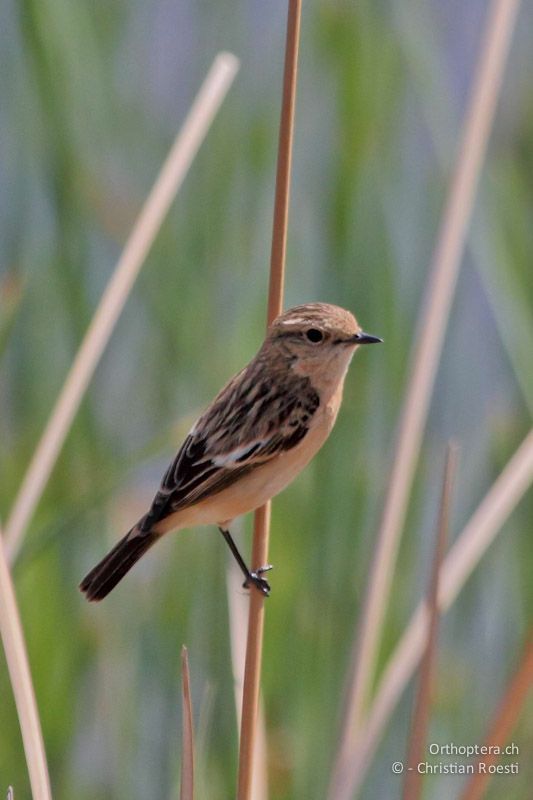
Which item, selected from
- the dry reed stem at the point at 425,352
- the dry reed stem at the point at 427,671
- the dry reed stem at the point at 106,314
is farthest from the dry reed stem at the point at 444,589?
the dry reed stem at the point at 106,314

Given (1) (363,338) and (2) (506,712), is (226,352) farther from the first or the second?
(2) (506,712)

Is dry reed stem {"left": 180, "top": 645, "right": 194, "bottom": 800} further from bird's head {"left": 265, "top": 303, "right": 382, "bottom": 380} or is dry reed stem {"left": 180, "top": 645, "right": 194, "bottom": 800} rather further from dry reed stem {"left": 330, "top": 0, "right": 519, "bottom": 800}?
bird's head {"left": 265, "top": 303, "right": 382, "bottom": 380}

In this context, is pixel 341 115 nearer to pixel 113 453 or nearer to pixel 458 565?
pixel 113 453

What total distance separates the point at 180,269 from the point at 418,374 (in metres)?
1.06

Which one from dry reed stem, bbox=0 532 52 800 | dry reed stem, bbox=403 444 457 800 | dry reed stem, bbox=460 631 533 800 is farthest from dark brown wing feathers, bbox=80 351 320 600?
dry reed stem, bbox=460 631 533 800

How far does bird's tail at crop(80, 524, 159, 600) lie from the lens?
3.30m

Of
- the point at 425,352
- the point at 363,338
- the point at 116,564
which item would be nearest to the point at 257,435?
the point at 363,338

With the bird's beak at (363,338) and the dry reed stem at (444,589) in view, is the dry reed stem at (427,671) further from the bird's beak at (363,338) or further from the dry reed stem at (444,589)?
the bird's beak at (363,338)

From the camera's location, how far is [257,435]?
3527 millimetres

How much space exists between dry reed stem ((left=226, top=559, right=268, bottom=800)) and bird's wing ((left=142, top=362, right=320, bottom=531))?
0.38 m

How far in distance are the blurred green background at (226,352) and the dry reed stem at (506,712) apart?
1226mm

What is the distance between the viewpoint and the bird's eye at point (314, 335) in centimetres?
352

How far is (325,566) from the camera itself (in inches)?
144

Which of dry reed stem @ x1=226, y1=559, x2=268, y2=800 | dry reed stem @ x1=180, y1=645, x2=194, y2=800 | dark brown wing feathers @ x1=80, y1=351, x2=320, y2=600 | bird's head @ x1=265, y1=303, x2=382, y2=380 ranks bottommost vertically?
dry reed stem @ x1=180, y1=645, x2=194, y2=800
